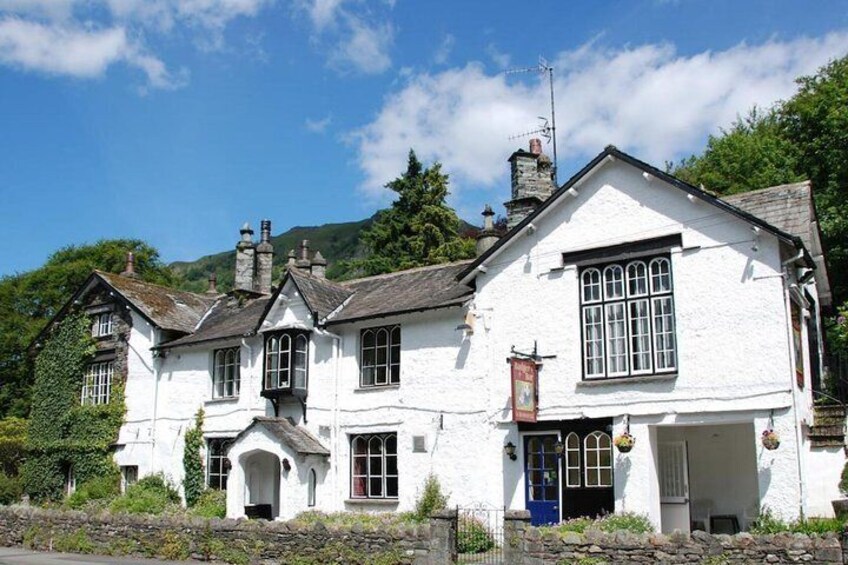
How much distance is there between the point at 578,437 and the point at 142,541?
10399mm

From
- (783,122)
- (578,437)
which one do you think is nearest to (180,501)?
(578,437)

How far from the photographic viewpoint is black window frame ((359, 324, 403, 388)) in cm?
2458

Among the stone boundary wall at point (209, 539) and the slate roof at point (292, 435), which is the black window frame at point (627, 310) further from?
the slate roof at point (292, 435)

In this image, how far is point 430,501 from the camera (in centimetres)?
2205

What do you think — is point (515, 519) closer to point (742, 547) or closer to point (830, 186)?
point (742, 547)

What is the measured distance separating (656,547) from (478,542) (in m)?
4.58

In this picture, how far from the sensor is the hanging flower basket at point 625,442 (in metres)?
19.6

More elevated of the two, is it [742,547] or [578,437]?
[578,437]

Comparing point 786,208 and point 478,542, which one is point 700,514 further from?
point 786,208

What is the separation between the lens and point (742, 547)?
1448 cm

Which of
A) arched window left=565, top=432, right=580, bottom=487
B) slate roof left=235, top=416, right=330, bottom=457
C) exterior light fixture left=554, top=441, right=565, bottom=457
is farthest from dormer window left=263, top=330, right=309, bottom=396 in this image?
arched window left=565, top=432, right=580, bottom=487

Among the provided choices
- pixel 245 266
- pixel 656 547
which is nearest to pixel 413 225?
pixel 245 266

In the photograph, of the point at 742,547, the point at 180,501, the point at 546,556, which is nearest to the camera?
the point at 742,547

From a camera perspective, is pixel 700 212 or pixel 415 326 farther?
pixel 415 326
